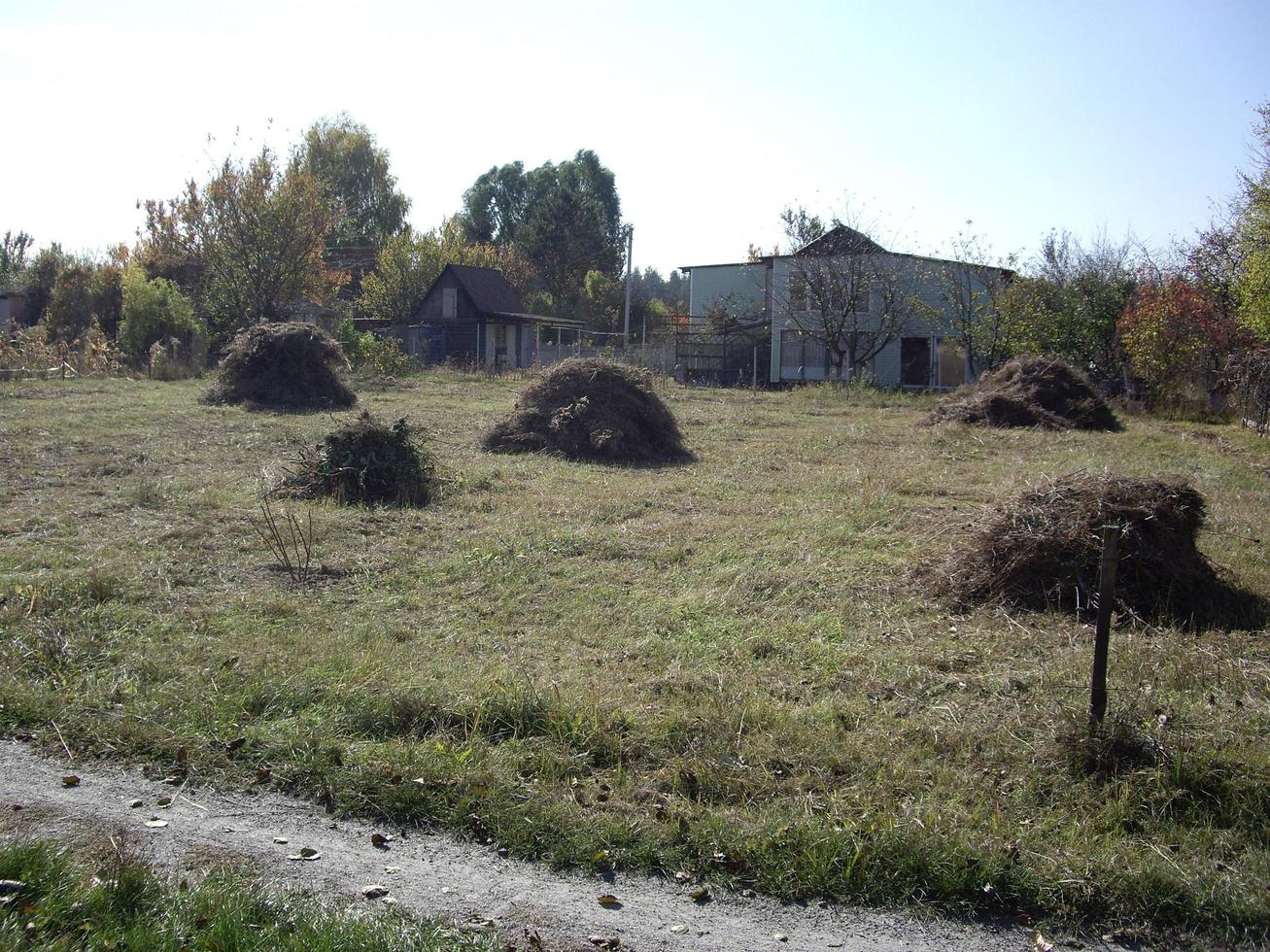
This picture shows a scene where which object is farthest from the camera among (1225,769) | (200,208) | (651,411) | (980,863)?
(200,208)

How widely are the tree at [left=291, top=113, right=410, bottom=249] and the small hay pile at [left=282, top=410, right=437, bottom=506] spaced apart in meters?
52.8

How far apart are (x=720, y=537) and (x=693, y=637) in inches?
116

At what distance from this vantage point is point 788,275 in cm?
3622

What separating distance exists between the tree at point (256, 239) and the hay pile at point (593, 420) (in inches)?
810

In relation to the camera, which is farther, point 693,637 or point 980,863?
point 693,637

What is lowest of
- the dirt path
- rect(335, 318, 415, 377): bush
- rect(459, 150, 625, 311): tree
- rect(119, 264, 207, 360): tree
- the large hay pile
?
the dirt path

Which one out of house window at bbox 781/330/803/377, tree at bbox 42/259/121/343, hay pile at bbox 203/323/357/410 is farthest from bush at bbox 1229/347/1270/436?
tree at bbox 42/259/121/343

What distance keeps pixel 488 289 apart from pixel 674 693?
1714 inches

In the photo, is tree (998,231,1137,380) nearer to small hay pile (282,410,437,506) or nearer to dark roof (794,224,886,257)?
dark roof (794,224,886,257)

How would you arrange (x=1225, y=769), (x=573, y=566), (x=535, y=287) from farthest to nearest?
(x=535, y=287), (x=573, y=566), (x=1225, y=769)

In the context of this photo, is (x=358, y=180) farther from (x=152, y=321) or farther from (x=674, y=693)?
(x=674, y=693)

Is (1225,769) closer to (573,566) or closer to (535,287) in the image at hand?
(573,566)

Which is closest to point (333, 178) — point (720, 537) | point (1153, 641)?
point (720, 537)

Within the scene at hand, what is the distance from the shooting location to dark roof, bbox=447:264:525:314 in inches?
1802
